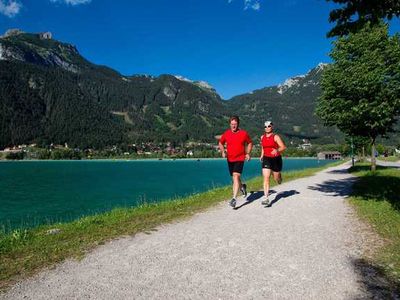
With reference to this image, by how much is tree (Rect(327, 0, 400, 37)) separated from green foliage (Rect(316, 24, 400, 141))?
12.6 m

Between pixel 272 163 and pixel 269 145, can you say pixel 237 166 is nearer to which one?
pixel 272 163

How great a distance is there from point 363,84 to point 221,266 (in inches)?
839

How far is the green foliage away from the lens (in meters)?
23.4

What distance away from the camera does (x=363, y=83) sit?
2430 centimetres

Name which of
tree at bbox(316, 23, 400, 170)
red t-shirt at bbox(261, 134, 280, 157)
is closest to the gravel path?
red t-shirt at bbox(261, 134, 280, 157)

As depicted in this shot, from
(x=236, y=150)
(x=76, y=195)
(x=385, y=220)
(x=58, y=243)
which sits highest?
(x=236, y=150)

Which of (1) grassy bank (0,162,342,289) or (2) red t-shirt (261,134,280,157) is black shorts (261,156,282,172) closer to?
(2) red t-shirt (261,134,280,157)

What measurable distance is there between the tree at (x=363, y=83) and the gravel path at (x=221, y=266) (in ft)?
47.1

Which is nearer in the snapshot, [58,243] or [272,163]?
[58,243]

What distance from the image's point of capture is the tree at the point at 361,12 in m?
8.56

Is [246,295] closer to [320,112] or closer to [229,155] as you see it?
[229,155]

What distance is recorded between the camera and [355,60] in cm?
2914

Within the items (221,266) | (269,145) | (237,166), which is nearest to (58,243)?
(221,266)

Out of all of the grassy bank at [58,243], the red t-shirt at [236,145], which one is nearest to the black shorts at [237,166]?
the red t-shirt at [236,145]
